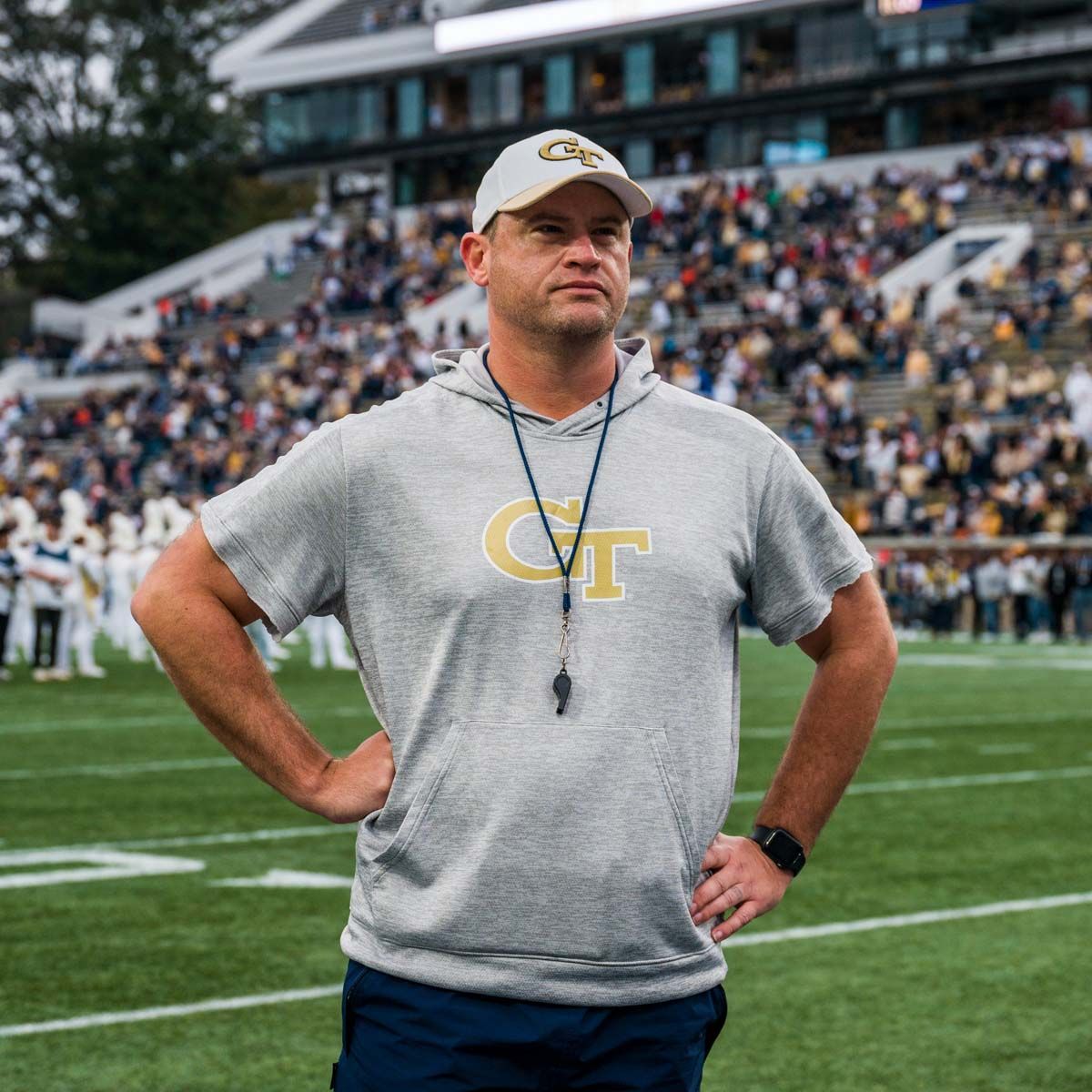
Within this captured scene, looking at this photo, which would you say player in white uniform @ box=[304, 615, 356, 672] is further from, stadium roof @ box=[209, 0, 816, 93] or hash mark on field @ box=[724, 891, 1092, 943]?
stadium roof @ box=[209, 0, 816, 93]

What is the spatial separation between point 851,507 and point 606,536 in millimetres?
30388

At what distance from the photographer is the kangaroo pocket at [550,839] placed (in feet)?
9.61

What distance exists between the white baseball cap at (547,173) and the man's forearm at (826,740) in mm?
744

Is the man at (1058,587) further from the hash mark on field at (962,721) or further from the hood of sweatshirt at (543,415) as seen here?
the hood of sweatshirt at (543,415)

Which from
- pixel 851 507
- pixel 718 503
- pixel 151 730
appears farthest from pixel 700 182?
pixel 718 503

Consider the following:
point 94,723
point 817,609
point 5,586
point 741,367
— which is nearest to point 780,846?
point 817,609

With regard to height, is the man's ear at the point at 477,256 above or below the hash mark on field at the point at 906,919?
above

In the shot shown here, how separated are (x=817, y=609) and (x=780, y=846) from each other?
1.19ft

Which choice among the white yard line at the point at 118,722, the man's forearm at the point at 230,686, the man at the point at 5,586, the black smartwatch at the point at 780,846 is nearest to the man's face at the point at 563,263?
the man's forearm at the point at 230,686

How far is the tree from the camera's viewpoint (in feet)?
242

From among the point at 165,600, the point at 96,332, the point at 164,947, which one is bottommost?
the point at 96,332

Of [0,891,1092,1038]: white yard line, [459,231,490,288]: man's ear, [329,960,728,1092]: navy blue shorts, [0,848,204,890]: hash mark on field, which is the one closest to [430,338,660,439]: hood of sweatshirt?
[459,231,490,288]: man's ear

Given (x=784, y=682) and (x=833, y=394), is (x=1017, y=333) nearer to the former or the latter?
(x=833, y=394)

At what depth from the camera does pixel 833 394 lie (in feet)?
117
